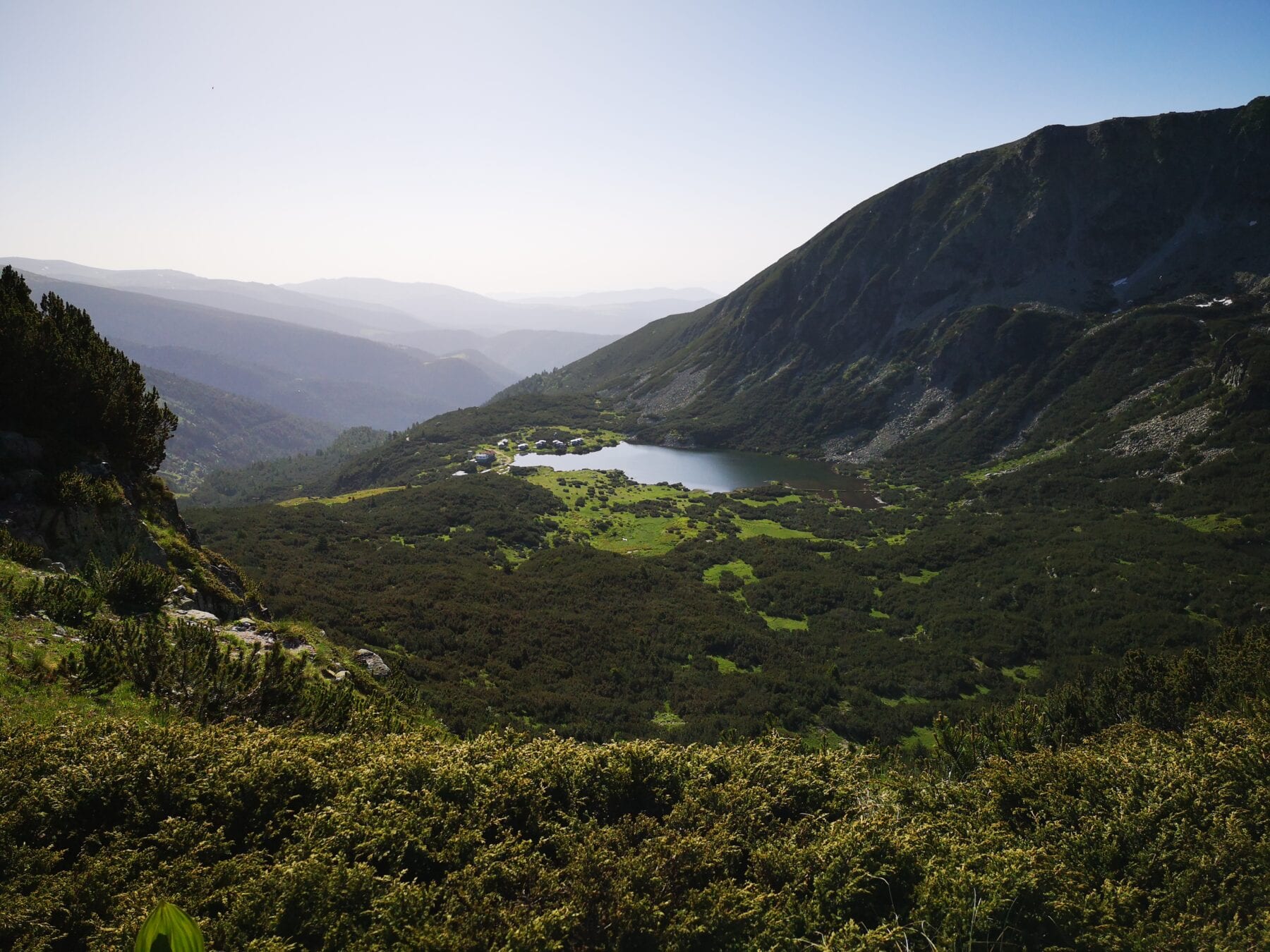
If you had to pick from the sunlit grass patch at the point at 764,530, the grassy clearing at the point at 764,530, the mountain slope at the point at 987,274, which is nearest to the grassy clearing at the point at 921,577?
the grassy clearing at the point at 764,530

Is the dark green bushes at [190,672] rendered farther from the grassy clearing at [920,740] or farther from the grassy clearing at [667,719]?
the grassy clearing at [920,740]

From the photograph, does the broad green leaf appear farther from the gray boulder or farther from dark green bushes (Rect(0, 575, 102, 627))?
the gray boulder

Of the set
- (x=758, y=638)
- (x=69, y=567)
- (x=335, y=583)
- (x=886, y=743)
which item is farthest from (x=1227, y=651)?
(x=335, y=583)

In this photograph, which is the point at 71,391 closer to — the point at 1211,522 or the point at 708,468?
the point at 1211,522

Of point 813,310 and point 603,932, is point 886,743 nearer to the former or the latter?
point 603,932

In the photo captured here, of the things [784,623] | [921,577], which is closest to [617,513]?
[784,623]

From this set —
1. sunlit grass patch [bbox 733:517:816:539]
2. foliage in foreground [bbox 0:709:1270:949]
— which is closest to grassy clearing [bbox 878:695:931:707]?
foliage in foreground [bbox 0:709:1270:949]

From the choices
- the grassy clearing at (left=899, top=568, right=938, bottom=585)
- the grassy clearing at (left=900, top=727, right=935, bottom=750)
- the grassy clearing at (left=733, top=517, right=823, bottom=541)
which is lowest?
the grassy clearing at (left=900, top=727, right=935, bottom=750)
